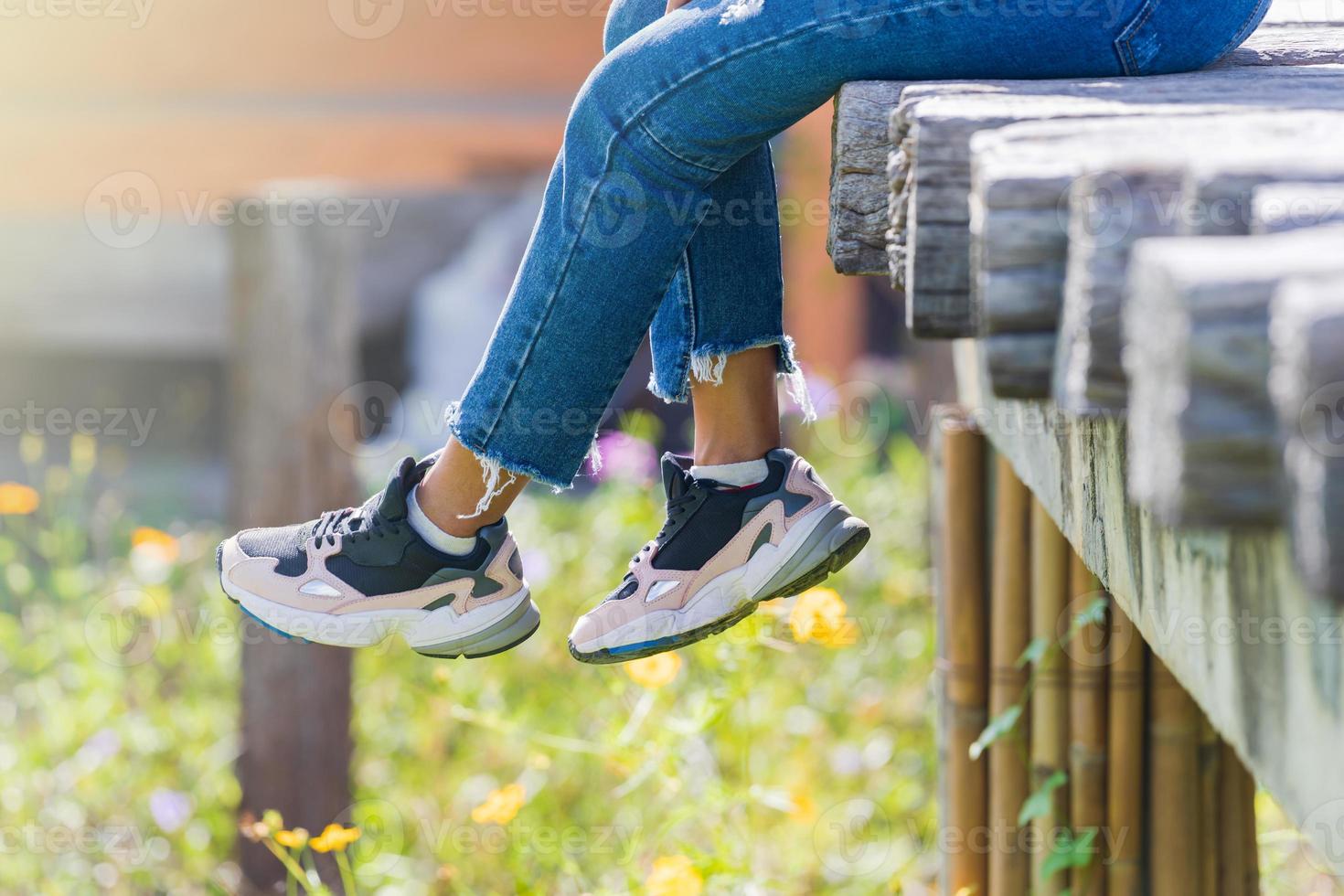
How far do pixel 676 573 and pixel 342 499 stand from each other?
1.60m

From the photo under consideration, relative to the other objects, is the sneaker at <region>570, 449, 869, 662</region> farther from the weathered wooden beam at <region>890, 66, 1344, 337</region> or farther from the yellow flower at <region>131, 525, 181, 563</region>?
the yellow flower at <region>131, 525, 181, 563</region>

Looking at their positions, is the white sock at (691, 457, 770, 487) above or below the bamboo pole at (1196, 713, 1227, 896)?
above

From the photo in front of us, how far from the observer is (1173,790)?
6.05ft

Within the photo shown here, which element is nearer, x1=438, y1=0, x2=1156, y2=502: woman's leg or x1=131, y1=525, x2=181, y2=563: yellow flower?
x1=438, y1=0, x2=1156, y2=502: woman's leg

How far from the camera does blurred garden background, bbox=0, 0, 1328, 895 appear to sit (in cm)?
245

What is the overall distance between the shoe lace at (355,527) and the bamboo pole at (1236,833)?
3.86 feet

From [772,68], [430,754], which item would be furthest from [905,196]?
[430,754]

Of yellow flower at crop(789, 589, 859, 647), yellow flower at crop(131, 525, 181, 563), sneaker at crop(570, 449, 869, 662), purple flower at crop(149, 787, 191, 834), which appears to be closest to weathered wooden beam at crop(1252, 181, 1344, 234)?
sneaker at crop(570, 449, 869, 662)

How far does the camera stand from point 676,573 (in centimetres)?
147

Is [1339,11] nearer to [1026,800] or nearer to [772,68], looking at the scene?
[772,68]

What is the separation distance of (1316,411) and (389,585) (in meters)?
1.14

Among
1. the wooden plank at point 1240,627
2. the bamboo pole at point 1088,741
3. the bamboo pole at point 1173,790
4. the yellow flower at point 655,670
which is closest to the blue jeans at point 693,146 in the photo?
the wooden plank at point 1240,627

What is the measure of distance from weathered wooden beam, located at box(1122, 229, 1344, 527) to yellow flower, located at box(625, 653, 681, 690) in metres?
1.26

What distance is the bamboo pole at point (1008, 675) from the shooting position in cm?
197
